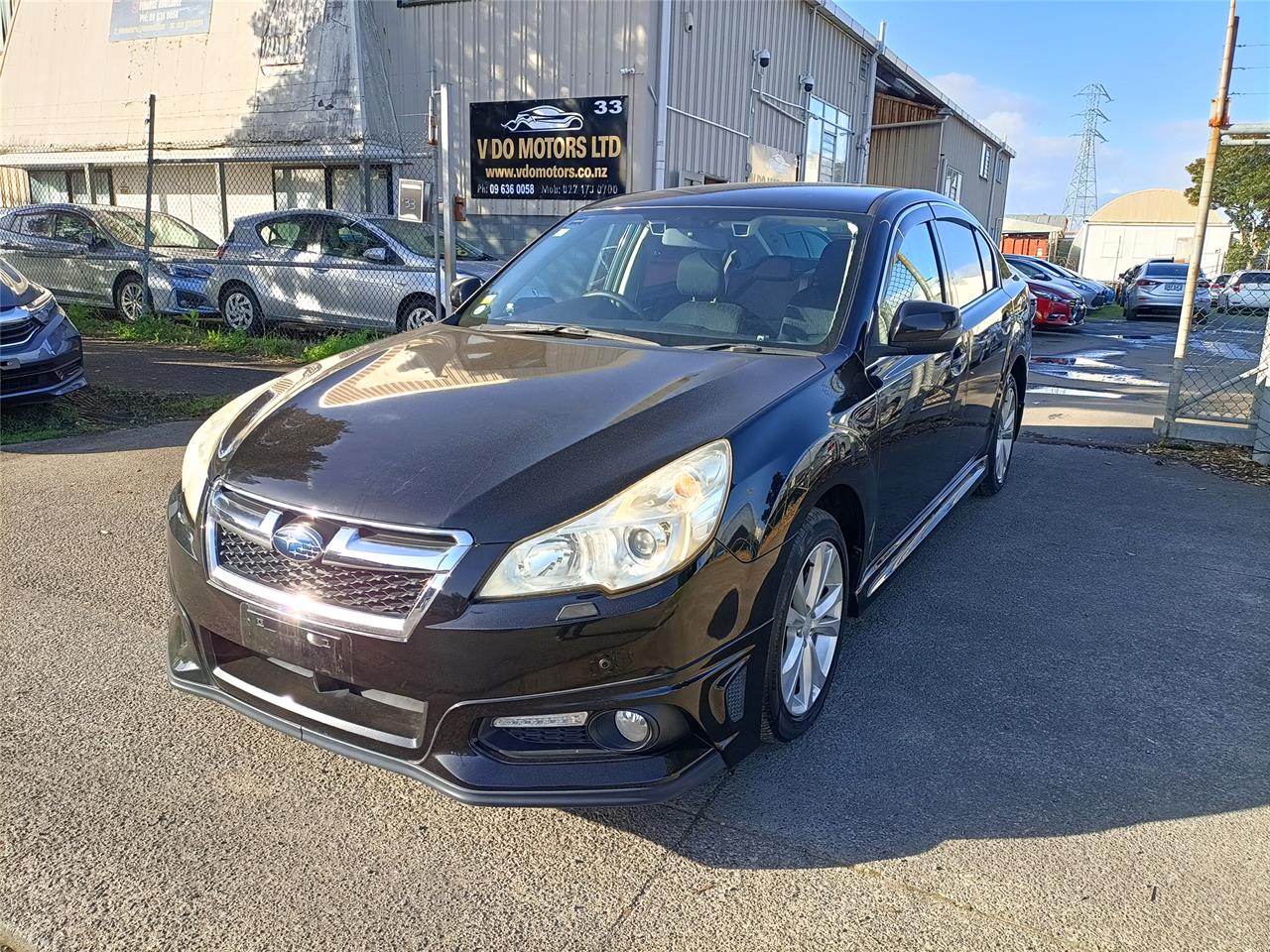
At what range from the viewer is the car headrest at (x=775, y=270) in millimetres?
3447

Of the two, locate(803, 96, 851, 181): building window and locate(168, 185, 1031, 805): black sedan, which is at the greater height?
locate(803, 96, 851, 181): building window

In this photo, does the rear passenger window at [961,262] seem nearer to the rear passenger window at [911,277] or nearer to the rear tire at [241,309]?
the rear passenger window at [911,277]

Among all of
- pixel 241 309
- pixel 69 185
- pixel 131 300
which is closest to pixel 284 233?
pixel 241 309

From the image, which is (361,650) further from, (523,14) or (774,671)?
(523,14)

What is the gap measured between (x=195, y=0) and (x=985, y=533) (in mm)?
18671

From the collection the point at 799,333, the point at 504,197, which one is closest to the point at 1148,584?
the point at 799,333

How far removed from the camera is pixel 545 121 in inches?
583

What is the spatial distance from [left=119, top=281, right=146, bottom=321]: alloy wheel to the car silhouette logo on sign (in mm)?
11419

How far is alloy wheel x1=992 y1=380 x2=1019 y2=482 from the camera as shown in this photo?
220 inches

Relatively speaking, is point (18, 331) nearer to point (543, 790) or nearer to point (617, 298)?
point (617, 298)

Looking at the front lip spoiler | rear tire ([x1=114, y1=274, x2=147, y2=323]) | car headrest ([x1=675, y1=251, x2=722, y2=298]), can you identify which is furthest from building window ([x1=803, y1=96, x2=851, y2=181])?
the front lip spoiler

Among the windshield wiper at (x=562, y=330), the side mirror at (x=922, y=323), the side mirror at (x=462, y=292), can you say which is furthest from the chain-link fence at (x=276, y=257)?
the side mirror at (x=922, y=323)

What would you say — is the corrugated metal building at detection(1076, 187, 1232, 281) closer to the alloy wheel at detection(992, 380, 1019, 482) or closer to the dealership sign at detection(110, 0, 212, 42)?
the dealership sign at detection(110, 0, 212, 42)

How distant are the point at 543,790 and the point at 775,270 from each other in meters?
2.13
